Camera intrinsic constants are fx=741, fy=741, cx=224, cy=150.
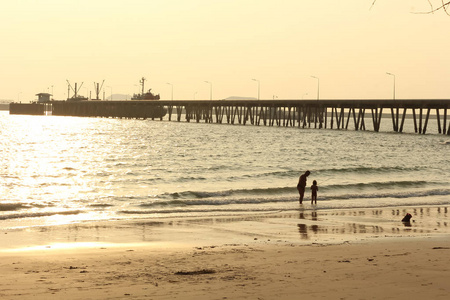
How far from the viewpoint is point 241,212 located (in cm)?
2352

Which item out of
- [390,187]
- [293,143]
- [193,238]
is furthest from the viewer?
[293,143]

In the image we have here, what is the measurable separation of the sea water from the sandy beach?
409 cm

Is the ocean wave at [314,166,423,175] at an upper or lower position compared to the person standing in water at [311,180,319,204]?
lower

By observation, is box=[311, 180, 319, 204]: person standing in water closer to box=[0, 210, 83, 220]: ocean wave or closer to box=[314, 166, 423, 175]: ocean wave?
box=[0, 210, 83, 220]: ocean wave

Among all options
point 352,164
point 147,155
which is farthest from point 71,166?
point 352,164

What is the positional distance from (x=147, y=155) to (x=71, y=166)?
11.9 meters

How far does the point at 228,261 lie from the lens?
40.9 feet

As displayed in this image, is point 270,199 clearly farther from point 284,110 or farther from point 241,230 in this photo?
point 284,110

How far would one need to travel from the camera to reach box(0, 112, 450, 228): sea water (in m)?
24.9

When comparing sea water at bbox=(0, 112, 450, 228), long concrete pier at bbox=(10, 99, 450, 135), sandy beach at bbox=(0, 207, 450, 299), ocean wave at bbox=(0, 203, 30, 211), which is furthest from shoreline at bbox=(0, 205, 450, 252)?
long concrete pier at bbox=(10, 99, 450, 135)

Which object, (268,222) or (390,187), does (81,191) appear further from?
(390,187)

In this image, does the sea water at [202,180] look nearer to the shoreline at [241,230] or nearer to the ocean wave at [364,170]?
the ocean wave at [364,170]

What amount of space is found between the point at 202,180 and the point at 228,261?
80.6 feet

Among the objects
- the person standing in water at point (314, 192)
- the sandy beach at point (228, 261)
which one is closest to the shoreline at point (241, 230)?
the sandy beach at point (228, 261)
